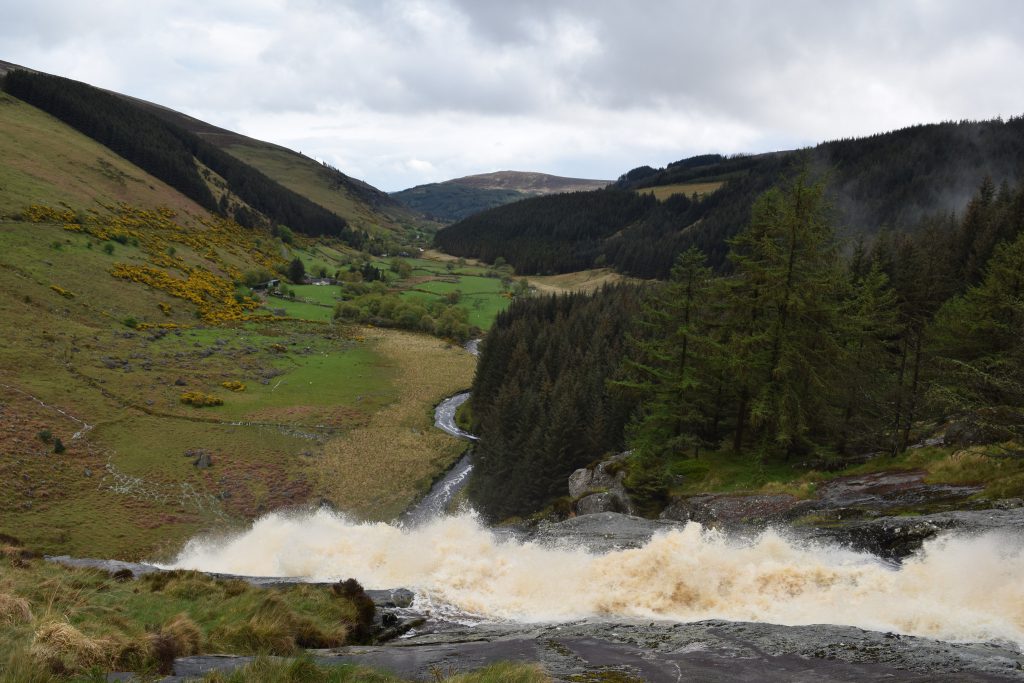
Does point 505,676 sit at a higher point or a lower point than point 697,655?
higher

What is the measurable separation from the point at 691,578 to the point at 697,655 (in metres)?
4.56

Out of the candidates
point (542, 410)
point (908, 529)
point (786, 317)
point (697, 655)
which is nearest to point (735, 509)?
point (908, 529)

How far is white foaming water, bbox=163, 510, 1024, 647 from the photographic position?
11.9 meters

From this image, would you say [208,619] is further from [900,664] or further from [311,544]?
[900,664]

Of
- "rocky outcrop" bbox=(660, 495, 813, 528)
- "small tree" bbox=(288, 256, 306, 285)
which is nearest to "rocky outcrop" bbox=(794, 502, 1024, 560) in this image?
"rocky outcrop" bbox=(660, 495, 813, 528)

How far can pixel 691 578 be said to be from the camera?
1502 cm

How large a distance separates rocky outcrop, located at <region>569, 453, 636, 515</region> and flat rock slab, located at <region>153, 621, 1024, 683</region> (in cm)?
1539

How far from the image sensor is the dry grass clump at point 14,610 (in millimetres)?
10741

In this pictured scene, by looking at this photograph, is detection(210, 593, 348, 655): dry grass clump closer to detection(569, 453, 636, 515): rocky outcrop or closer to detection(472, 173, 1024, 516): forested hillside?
detection(569, 453, 636, 515): rocky outcrop

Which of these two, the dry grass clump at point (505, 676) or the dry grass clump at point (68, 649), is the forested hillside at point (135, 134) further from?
the dry grass clump at point (505, 676)

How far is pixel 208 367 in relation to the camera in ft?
230

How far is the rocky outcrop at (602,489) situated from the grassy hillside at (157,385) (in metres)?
21.6

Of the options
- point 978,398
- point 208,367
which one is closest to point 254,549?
point 978,398

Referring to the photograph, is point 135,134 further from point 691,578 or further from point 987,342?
point 987,342
